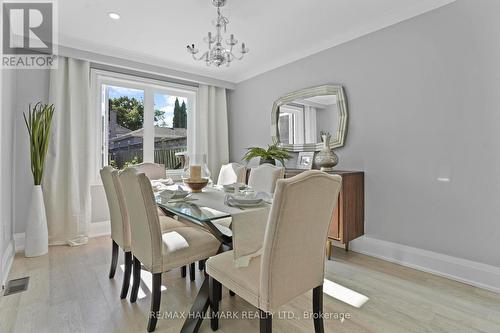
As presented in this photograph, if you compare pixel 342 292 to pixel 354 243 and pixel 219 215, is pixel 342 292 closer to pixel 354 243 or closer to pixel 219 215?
pixel 354 243

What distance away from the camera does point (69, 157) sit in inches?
126

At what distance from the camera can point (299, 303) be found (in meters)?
1.92

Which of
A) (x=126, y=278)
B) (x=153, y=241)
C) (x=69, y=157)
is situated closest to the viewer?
(x=153, y=241)

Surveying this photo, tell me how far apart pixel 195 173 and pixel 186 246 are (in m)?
0.67

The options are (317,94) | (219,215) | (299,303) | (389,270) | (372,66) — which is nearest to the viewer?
(219,215)

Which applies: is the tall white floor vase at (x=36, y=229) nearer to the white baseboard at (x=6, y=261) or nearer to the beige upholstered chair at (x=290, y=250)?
the white baseboard at (x=6, y=261)

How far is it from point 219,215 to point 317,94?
238 centimetres

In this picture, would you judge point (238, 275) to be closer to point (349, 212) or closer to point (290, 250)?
point (290, 250)

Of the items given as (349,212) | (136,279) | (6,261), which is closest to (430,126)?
(349,212)

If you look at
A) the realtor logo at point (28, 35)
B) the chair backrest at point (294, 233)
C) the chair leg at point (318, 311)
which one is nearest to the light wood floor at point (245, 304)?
the chair leg at point (318, 311)

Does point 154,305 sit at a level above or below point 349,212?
below

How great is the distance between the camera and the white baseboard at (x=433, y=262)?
2082 mm

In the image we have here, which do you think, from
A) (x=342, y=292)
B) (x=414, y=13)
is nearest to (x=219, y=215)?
(x=342, y=292)

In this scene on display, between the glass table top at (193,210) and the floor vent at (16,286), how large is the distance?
54.7 inches
